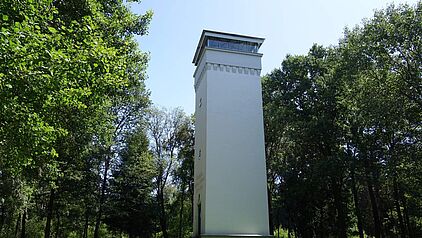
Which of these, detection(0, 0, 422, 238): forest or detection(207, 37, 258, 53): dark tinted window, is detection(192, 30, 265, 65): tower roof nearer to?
detection(207, 37, 258, 53): dark tinted window

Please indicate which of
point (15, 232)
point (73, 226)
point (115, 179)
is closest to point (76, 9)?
point (115, 179)

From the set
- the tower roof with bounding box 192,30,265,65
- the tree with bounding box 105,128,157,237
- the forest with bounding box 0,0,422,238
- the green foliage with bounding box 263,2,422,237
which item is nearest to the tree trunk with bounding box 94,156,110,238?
the forest with bounding box 0,0,422,238

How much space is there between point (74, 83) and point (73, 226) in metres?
22.2

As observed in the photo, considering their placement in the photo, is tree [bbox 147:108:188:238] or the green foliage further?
tree [bbox 147:108:188:238]

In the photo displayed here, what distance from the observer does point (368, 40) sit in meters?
16.7

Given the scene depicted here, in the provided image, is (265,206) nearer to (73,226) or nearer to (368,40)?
(368,40)

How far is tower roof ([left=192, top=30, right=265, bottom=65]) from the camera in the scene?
1791 cm

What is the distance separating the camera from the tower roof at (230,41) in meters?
17.9

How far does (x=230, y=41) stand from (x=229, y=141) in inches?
207

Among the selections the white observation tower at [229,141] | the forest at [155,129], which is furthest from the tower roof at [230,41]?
the forest at [155,129]

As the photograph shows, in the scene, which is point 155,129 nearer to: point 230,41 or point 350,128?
point 230,41

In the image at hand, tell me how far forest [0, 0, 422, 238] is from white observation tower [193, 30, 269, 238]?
3.81 meters

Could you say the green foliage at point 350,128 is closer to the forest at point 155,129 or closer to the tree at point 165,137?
the forest at point 155,129

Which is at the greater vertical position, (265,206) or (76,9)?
(76,9)
